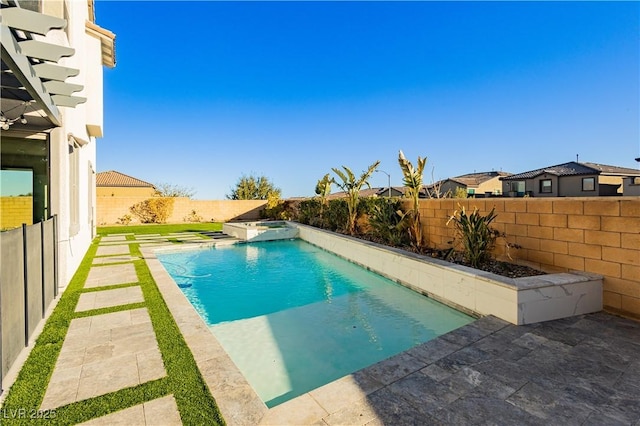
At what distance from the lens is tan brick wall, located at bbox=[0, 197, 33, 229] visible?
6609 millimetres

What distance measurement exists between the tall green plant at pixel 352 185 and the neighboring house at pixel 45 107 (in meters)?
9.32

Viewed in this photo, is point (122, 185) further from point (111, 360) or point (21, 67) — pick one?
point (111, 360)

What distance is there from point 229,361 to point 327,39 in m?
19.9

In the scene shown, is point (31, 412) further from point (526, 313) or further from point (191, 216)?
point (191, 216)

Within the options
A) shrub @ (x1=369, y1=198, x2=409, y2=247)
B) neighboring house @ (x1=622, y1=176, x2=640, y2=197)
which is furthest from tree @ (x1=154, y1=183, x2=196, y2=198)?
neighboring house @ (x1=622, y1=176, x2=640, y2=197)

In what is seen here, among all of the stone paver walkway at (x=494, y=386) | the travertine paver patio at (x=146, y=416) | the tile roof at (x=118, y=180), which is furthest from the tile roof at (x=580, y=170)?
the tile roof at (x=118, y=180)

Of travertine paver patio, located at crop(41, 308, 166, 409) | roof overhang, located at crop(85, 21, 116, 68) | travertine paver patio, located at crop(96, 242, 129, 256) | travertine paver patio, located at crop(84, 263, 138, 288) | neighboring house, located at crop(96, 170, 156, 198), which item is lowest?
travertine paver patio, located at crop(41, 308, 166, 409)

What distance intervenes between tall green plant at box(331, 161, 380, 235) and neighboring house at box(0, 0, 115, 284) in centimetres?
932

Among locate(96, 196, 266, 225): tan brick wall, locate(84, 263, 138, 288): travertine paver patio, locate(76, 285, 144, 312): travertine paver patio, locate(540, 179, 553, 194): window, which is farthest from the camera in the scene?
locate(540, 179, 553, 194): window

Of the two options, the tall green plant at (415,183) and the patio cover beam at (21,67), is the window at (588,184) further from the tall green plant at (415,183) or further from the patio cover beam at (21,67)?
the patio cover beam at (21,67)

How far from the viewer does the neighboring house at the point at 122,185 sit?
1675 inches

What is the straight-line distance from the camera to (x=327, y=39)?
A: 19031 millimetres

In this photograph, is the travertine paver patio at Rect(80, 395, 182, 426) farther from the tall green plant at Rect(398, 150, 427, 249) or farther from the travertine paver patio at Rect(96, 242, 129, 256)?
the travertine paver patio at Rect(96, 242, 129, 256)

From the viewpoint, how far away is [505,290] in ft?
16.6
